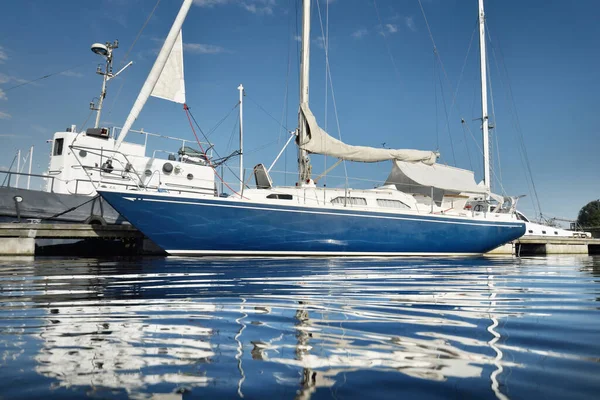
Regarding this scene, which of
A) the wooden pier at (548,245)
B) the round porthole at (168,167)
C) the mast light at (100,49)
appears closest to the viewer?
the round porthole at (168,167)

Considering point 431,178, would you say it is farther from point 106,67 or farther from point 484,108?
point 106,67

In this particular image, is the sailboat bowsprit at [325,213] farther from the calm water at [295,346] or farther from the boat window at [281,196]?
the calm water at [295,346]

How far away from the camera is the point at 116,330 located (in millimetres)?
2469

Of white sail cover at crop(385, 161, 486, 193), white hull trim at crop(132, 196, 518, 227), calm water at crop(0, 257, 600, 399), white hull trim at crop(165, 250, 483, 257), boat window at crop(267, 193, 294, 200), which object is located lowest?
calm water at crop(0, 257, 600, 399)

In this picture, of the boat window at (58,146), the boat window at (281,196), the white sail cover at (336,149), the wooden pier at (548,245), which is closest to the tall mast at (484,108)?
the wooden pier at (548,245)

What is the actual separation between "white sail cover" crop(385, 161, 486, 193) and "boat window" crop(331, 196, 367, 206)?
2222mm

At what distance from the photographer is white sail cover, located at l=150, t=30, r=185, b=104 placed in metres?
12.3

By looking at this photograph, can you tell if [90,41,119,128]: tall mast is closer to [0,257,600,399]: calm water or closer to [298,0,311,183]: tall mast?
[298,0,311,183]: tall mast

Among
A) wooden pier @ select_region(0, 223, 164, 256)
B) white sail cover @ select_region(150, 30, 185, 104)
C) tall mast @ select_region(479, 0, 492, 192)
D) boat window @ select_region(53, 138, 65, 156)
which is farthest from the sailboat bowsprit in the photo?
boat window @ select_region(53, 138, 65, 156)

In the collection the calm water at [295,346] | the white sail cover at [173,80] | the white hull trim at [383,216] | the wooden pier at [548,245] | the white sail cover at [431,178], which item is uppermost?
the white sail cover at [173,80]

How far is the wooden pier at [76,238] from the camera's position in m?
11.3

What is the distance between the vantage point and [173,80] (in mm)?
12539

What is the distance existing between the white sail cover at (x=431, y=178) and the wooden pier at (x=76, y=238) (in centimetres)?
964

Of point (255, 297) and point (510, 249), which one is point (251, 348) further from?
point (510, 249)
